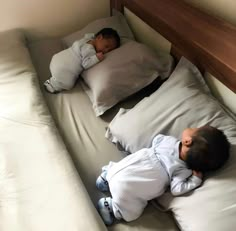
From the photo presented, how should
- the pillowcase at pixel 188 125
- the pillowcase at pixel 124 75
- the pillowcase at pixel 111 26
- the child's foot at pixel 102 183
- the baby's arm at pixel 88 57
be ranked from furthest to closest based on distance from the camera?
the pillowcase at pixel 111 26 < the baby's arm at pixel 88 57 < the pillowcase at pixel 124 75 < the child's foot at pixel 102 183 < the pillowcase at pixel 188 125

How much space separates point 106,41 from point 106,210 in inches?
37.0

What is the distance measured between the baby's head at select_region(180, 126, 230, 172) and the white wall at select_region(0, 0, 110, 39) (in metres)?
1.41

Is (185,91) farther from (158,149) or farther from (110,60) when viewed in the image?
(110,60)

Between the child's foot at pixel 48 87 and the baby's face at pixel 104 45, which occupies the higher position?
the baby's face at pixel 104 45

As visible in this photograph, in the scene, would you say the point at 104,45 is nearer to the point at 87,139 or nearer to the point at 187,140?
the point at 87,139

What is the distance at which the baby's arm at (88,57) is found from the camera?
1.66m

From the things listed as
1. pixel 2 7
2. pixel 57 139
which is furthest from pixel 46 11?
pixel 57 139

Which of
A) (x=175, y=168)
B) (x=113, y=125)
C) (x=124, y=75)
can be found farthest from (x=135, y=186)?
(x=124, y=75)

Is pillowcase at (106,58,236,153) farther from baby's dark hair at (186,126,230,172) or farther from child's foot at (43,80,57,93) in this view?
child's foot at (43,80,57,93)

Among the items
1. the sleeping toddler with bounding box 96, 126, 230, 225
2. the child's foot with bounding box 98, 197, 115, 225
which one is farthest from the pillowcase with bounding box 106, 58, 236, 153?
the child's foot with bounding box 98, 197, 115, 225

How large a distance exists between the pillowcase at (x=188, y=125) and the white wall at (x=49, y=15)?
990 millimetres

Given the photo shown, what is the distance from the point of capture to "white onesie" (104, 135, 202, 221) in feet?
3.50

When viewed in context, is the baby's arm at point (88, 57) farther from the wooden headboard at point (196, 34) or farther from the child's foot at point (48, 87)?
the wooden headboard at point (196, 34)

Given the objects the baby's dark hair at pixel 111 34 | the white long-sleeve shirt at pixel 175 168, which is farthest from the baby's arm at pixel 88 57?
the white long-sleeve shirt at pixel 175 168
